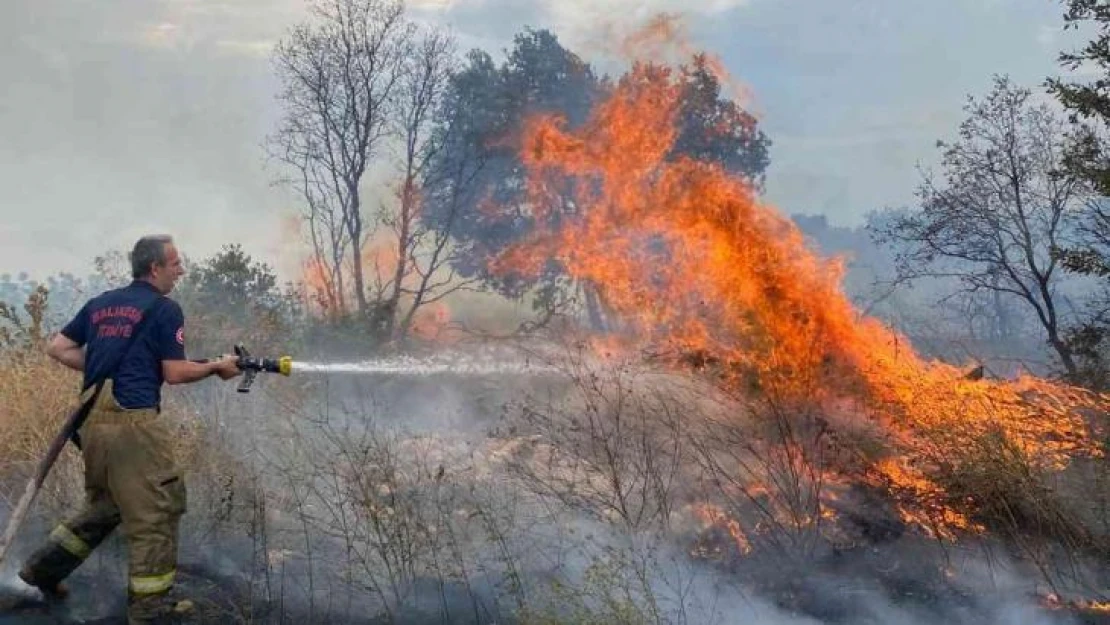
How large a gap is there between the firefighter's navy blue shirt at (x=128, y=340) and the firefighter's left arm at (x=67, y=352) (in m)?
0.12

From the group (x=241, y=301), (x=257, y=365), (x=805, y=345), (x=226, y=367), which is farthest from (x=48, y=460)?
(x=241, y=301)

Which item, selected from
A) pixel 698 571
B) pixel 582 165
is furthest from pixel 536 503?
pixel 582 165

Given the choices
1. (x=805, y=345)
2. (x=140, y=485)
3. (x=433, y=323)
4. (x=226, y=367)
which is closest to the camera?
(x=140, y=485)

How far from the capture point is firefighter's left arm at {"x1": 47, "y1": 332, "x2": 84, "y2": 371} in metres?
5.00

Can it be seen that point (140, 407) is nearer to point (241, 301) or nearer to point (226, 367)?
point (226, 367)

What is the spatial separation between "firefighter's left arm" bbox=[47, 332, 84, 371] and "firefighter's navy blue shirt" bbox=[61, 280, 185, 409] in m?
0.12

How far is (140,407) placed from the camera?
4.79 m

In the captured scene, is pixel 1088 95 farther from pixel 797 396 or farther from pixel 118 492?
pixel 118 492

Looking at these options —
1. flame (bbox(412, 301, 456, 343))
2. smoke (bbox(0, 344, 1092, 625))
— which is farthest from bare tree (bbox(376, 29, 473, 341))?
smoke (bbox(0, 344, 1092, 625))

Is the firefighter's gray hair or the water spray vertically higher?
the firefighter's gray hair

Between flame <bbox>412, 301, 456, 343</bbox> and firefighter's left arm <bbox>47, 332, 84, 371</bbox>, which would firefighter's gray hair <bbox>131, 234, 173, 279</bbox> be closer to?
firefighter's left arm <bbox>47, 332, 84, 371</bbox>

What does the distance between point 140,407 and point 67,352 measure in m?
0.65

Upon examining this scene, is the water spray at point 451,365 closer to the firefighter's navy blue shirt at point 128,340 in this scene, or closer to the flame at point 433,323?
the flame at point 433,323

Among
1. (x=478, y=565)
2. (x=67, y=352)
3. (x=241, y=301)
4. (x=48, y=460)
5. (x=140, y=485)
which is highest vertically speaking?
(x=241, y=301)
